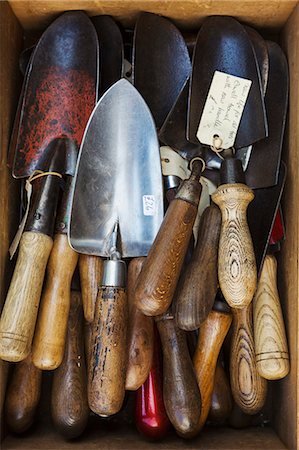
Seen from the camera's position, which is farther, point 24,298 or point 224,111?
point 224,111

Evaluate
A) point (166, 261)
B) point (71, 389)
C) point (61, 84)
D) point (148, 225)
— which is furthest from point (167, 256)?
point (61, 84)

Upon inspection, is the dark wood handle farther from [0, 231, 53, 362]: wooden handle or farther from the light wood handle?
[0, 231, 53, 362]: wooden handle

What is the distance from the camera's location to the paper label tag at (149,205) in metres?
0.89

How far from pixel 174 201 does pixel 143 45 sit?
272 mm

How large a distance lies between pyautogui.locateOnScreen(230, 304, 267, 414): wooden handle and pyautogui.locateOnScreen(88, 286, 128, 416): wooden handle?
0.56 feet

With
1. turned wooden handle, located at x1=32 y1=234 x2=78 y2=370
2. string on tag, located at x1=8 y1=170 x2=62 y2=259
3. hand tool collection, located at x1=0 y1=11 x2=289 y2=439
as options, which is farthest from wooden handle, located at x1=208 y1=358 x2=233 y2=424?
string on tag, located at x1=8 y1=170 x2=62 y2=259

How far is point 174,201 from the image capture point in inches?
32.1

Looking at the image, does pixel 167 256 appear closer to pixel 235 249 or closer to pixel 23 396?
pixel 235 249

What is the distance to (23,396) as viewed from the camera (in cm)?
85

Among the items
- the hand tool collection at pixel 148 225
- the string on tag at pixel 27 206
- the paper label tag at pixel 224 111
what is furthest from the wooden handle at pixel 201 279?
the string on tag at pixel 27 206

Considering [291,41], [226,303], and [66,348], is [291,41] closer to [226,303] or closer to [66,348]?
[226,303]

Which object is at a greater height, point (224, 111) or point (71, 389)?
point (224, 111)

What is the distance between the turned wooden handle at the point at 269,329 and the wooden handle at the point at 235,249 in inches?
2.9

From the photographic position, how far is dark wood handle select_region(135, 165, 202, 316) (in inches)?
30.5
